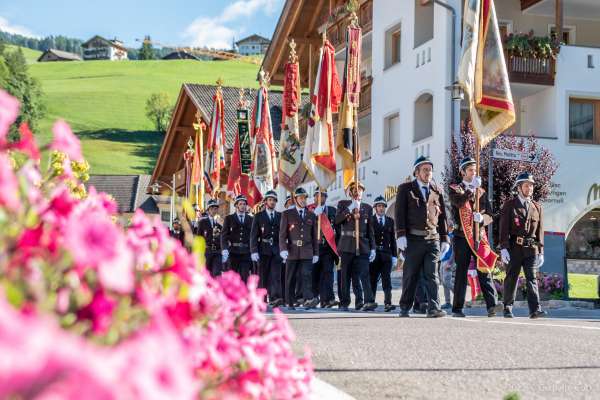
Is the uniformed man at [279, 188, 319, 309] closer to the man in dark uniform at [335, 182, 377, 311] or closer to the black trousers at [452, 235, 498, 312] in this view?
the man in dark uniform at [335, 182, 377, 311]

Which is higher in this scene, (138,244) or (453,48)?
(453,48)

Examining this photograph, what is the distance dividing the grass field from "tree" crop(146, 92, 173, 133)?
96755mm

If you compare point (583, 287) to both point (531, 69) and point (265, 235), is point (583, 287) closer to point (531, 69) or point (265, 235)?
point (531, 69)

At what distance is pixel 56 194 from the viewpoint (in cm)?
280

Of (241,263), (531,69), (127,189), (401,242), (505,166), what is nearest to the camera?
(401,242)

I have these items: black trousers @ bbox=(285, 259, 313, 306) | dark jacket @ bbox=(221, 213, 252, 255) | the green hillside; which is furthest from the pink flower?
the green hillside

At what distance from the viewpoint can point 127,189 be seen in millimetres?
96062

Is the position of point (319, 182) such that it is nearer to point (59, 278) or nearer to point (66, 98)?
point (59, 278)

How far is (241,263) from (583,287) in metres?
7.78

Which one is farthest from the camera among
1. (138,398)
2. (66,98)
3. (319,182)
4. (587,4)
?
(66,98)

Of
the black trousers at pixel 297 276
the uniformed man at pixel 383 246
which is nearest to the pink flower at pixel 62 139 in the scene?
the black trousers at pixel 297 276

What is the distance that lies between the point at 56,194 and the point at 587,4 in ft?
95.4

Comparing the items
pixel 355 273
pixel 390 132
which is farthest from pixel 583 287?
pixel 390 132

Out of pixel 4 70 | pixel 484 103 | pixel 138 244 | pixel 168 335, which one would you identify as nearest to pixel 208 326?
pixel 138 244
